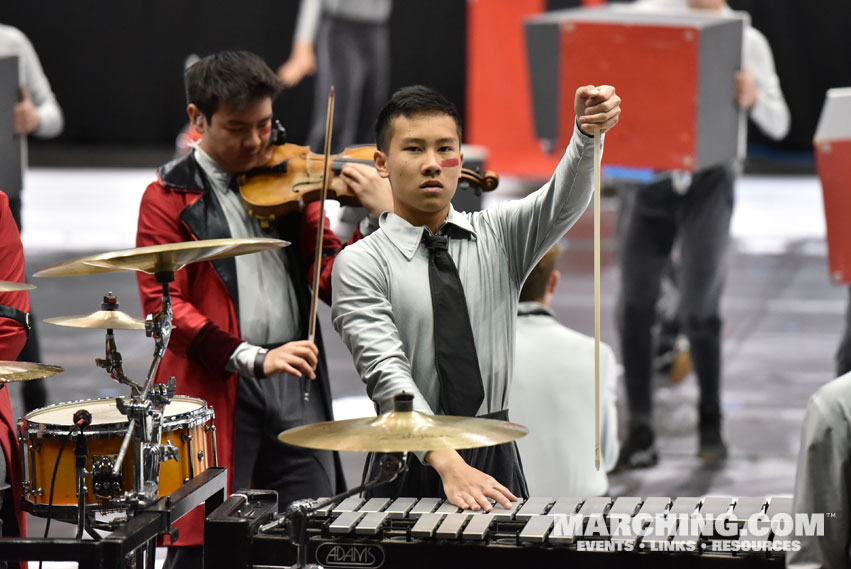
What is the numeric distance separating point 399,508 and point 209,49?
49.2 ft

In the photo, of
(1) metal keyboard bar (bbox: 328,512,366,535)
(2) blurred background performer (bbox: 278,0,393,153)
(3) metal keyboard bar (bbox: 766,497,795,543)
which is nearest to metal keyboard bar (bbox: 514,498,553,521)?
(1) metal keyboard bar (bbox: 328,512,366,535)

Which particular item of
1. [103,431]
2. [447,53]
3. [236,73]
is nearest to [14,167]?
[236,73]

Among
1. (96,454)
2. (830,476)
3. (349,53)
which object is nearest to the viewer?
(830,476)

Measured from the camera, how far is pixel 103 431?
315cm

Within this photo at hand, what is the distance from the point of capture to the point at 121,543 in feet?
8.78

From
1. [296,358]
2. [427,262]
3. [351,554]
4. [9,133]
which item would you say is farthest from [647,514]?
[9,133]

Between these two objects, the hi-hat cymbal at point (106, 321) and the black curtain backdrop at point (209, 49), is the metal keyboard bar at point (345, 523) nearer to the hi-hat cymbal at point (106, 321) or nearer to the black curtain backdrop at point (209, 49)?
the hi-hat cymbal at point (106, 321)

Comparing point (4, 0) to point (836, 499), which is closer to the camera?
point (836, 499)

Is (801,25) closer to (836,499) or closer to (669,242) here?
(669,242)

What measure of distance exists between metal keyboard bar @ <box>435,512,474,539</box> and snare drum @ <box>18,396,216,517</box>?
31.6 inches

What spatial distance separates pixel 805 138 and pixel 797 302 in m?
7.54

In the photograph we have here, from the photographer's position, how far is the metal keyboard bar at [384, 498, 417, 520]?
2.79m

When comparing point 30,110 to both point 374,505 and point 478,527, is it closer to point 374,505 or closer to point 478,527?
point 374,505

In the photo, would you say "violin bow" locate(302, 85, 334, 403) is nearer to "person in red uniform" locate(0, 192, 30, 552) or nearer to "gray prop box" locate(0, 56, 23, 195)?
"person in red uniform" locate(0, 192, 30, 552)
